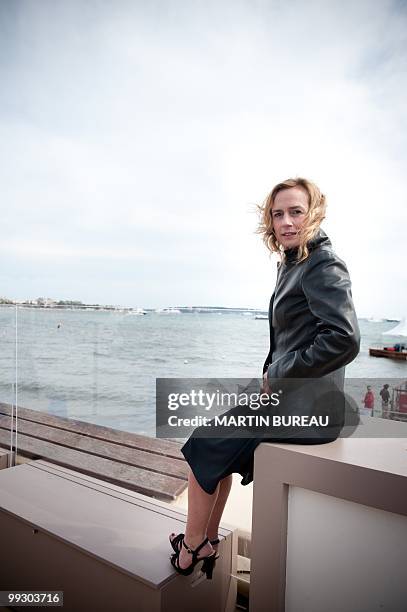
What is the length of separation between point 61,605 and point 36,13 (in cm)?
301

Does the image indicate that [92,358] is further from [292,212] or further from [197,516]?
[292,212]

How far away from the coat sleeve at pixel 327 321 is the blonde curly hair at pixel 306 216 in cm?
8

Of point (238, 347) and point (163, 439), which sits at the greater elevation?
point (238, 347)

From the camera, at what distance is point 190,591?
4.34 ft

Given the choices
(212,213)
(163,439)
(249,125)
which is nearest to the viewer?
(163,439)

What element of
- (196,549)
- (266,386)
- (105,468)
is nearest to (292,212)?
(266,386)

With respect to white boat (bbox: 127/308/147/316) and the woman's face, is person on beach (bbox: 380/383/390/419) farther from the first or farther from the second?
white boat (bbox: 127/308/147/316)

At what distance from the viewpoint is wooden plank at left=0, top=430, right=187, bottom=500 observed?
193 centimetres

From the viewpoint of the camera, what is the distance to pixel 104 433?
2287mm

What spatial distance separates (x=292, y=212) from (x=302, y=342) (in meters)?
0.38

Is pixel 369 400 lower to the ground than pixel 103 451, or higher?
higher

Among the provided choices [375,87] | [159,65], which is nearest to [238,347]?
[375,87]

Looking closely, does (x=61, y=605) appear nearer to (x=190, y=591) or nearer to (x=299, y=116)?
(x=190, y=591)

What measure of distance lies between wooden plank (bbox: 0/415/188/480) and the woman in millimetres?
623
